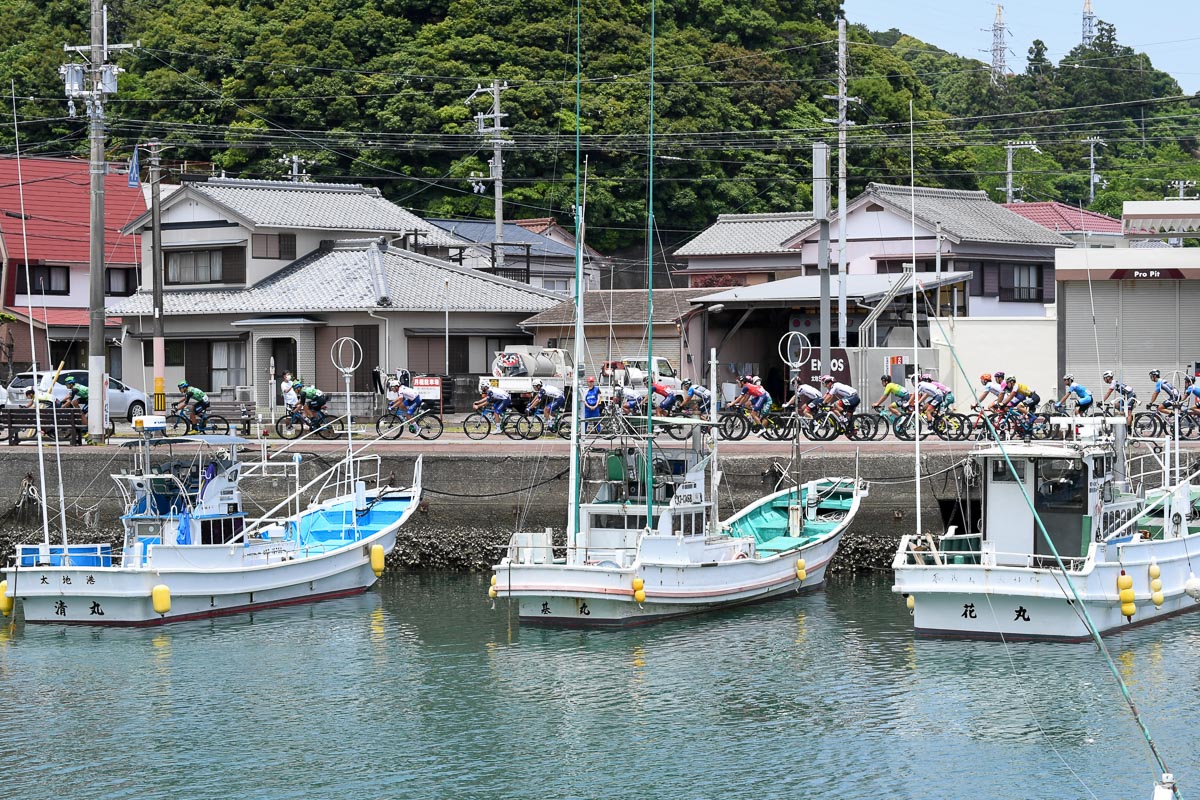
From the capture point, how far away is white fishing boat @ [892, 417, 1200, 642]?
23.2 meters

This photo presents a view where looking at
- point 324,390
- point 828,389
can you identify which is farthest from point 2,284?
point 828,389

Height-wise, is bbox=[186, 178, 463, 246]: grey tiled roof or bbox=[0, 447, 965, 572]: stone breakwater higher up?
bbox=[186, 178, 463, 246]: grey tiled roof

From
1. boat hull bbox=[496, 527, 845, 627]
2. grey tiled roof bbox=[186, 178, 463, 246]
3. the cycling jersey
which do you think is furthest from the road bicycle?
grey tiled roof bbox=[186, 178, 463, 246]

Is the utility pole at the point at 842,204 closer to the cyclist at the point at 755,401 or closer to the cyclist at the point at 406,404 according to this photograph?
the cyclist at the point at 755,401

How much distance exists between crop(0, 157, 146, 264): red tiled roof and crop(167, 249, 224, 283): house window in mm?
5670

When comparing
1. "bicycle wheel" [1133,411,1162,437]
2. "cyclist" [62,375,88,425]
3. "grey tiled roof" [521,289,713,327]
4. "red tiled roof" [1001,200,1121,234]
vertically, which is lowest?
"bicycle wheel" [1133,411,1162,437]

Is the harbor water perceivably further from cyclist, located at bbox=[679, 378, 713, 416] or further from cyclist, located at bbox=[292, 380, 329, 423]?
cyclist, located at bbox=[292, 380, 329, 423]

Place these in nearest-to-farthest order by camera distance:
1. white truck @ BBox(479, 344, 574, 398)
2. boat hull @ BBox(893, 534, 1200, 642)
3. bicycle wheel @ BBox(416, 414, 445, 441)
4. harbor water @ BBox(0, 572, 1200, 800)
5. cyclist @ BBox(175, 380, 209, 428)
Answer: harbor water @ BBox(0, 572, 1200, 800) → boat hull @ BBox(893, 534, 1200, 642) → bicycle wheel @ BBox(416, 414, 445, 441) → cyclist @ BBox(175, 380, 209, 428) → white truck @ BBox(479, 344, 574, 398)

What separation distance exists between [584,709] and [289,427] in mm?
18491

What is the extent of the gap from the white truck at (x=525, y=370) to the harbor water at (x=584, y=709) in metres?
14.5

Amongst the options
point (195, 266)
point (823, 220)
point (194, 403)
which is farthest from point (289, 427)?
point (195, 266)

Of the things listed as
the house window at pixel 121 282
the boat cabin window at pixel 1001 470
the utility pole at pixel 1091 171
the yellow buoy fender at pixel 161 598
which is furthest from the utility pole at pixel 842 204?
the utility pole at pixel 1091 171

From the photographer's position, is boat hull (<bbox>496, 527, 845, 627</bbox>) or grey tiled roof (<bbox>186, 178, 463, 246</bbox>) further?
grey tiled roof (<bbox>186, 178, 463, 246</bbox>)

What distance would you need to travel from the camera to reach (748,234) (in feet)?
199
